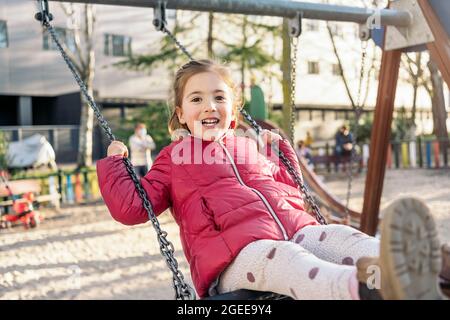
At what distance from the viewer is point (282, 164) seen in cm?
187

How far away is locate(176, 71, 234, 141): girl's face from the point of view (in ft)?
5.50

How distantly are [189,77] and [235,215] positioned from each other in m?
0.50

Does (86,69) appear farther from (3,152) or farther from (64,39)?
(64,39)

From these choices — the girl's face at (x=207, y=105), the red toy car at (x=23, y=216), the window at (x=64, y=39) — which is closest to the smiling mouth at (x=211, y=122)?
the girl's face at (x=207, y=105)

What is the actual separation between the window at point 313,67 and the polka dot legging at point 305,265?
760 inches

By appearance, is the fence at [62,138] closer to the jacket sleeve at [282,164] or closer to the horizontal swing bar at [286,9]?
the horizontal swing bar at [286,9]

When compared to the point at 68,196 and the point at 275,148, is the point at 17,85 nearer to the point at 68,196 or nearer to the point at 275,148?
the point at 68,196

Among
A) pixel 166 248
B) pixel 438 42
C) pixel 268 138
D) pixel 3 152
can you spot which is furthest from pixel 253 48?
pixel 166 248

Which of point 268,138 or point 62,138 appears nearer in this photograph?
point 268,138

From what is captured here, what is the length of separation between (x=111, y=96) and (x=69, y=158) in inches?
93.3

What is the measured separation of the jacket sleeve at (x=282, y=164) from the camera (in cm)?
181

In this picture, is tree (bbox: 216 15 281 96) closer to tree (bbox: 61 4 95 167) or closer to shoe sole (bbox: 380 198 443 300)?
tree (bbox: 61 4 95 167)

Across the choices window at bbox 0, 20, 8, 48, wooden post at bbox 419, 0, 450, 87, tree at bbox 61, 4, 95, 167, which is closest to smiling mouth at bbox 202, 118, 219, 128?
wooden post at bbox 419, 0, 450, 87

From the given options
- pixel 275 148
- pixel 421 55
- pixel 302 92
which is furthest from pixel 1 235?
pixel 302 92
